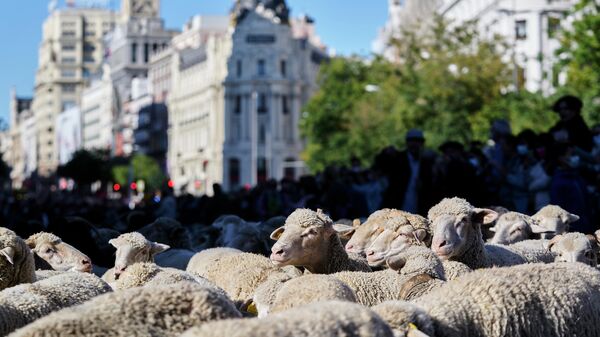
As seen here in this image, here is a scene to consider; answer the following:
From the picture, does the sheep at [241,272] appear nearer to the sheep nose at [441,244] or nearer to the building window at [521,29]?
the sheep nose at [441,244]

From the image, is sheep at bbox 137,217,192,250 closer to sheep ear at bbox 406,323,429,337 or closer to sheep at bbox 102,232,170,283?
sheep at bbox 102,232,170,283

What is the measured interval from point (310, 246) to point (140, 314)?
15.2ft

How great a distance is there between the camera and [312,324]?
6.30 meters

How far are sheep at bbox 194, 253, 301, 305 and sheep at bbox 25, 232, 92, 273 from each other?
95 cm

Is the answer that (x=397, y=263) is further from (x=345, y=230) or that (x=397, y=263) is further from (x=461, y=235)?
(x=345, y=230)

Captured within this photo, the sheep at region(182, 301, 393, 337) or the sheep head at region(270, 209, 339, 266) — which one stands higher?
the sheep head at region(270, 209, 339, 266)

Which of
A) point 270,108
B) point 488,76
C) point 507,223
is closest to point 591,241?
point 507,223

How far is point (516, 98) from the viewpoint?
57.2 m

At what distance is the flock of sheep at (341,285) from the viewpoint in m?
6.61

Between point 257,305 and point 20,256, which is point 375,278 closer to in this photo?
point 257,305

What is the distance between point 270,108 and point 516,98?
10380 centimetres

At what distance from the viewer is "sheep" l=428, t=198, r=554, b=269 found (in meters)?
11.2

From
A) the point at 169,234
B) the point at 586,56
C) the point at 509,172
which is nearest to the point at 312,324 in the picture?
the point at 169,234

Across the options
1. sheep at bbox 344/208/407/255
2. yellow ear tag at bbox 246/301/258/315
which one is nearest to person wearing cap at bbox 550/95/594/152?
sheep at bbox 344/208/407/255
